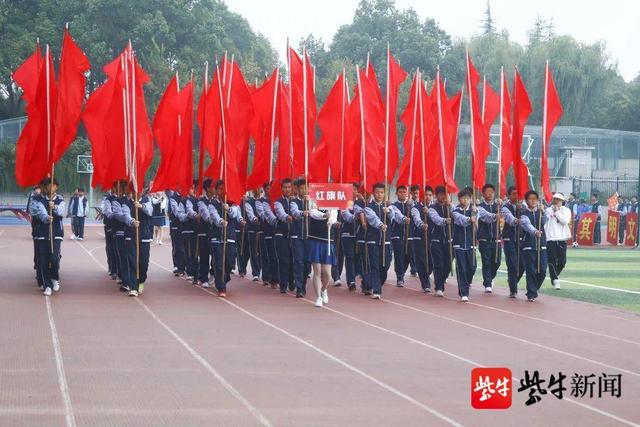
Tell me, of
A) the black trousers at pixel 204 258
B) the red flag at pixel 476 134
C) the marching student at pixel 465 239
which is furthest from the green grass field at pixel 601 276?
the black trousers at pixel 204 258

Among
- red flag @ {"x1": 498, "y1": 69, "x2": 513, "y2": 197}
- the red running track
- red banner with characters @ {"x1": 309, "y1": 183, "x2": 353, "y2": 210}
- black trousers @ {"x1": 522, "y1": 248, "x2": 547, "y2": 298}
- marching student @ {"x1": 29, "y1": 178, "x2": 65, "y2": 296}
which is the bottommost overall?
the red running track

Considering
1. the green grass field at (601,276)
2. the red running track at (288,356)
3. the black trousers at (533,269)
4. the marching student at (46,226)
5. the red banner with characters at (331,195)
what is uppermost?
the red banner with characters at (331,195)

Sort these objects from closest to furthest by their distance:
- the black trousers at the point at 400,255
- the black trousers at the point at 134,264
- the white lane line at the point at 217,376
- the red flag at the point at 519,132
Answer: the white lane line at the point at 217,376, the black trousers at the point at 134,264, the red flag at the point at 519,132, the black trousers at the point at 400,255

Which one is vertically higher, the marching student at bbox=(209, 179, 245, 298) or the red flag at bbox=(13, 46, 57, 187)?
the red flag at bbox=(13, 46, 57, 187)

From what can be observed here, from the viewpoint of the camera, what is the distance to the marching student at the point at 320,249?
1662cm

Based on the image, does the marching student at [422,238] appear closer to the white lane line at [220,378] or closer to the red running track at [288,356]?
the red running track at [288,356]

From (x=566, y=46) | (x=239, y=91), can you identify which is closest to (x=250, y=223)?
(x=239, y=91)

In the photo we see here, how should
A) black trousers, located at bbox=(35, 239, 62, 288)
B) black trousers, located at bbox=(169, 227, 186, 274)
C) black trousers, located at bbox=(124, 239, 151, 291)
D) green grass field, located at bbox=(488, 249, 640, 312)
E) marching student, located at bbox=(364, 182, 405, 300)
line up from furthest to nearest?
black trousers, located at bbox=(169, 227, 186, 274)
green grass field, located at bbox=(488, 249, 640, 312)
marching student, located at bbox=(364, 182, 405, 300)
black trousers, located at bbox=(124, 239, 151, 291)
black trousers, located at bbox=(35, 239, 62, 288)

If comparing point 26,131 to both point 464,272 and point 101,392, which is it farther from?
point 101,392

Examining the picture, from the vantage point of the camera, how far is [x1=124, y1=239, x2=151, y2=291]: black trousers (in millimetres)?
17406

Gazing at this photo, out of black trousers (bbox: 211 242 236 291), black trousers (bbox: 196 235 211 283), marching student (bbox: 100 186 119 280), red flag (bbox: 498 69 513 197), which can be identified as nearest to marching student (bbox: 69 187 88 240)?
marching student (bbox: 100 186 119 280)

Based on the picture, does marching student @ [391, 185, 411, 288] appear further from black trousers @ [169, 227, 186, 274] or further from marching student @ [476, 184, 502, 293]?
black trousers @ [169, 227, 186, 274]

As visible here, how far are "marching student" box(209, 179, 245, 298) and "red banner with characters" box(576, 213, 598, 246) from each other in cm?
2420

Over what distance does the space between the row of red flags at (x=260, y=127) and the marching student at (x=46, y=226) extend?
0.78 meters
